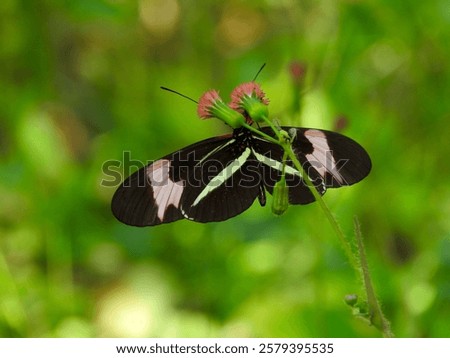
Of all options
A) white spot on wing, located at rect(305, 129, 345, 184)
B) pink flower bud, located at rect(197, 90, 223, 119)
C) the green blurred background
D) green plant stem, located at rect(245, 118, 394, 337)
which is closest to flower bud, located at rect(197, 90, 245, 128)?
pink flower bud, located at rect(197, 90, 223, 119)

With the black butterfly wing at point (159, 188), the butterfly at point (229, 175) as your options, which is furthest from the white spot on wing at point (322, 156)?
the black butterfly wing at point (159, 188)

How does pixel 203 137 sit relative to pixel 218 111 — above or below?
below

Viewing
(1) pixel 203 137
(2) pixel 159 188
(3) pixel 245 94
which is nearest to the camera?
(3) pixel 245 94

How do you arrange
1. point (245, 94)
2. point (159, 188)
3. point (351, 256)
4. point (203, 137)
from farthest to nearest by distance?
point (203, 137) < point (159, 188) < point (245, 94) < point (351, 256)

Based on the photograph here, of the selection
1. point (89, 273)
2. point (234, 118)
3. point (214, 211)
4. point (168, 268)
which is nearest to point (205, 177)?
point (214, 211)

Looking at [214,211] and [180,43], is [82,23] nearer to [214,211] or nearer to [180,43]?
[180,43]

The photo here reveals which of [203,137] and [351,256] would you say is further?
[203,137]

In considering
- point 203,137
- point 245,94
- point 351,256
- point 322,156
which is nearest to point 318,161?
point 322,156

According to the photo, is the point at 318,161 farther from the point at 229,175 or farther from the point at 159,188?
the point at 159,188
